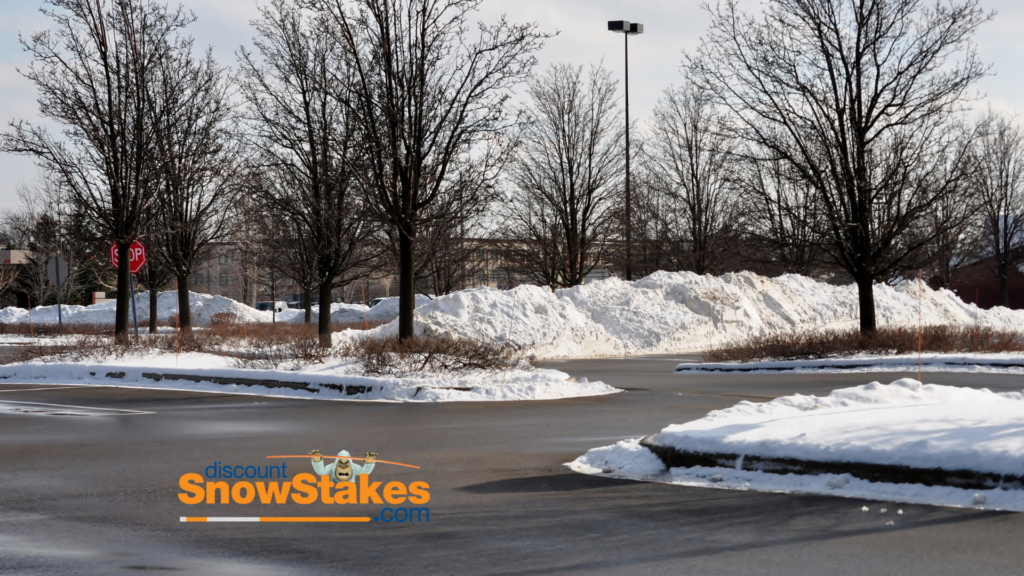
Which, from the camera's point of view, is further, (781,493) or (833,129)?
(833,129)

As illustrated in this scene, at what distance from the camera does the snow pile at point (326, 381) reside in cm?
1634

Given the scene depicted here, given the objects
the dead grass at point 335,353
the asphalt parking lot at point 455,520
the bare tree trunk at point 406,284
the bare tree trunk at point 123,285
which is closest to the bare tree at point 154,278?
the bare tree trunk at point 123,285

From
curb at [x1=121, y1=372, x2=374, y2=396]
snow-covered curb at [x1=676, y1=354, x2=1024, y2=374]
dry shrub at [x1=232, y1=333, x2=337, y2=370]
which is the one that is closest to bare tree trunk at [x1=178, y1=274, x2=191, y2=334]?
dry shrub at [x1=232, y1=333, x2=337, y2=370]

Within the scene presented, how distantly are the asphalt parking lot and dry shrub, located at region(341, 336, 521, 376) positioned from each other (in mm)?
5200

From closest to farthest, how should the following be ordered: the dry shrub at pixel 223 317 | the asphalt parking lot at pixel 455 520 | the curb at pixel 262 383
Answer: the asphalt parking lot at pixel 455 520, the curb at pixel 262 383, the dry shrub at pixel 223 317

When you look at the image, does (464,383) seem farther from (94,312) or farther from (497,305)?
(94,312)

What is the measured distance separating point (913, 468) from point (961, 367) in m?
15.6

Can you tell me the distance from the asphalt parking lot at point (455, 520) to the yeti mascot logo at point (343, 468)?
15cm

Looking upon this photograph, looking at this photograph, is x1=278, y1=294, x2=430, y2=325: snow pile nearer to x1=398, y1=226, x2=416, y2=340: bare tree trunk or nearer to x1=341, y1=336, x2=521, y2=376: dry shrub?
x1=398, y1=226, x2=416, y2=340: bare tree trunk

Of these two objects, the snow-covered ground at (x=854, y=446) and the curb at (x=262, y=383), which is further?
the curb at (x=262, y=383)

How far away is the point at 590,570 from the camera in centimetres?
555

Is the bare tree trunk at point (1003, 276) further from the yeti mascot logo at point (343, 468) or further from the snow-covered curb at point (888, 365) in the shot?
the yeti mascot logo at point (343, 468)

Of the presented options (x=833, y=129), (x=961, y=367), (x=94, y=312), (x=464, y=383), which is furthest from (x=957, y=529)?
(x=94, y=312)

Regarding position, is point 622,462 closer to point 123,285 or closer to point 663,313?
point 123,285
